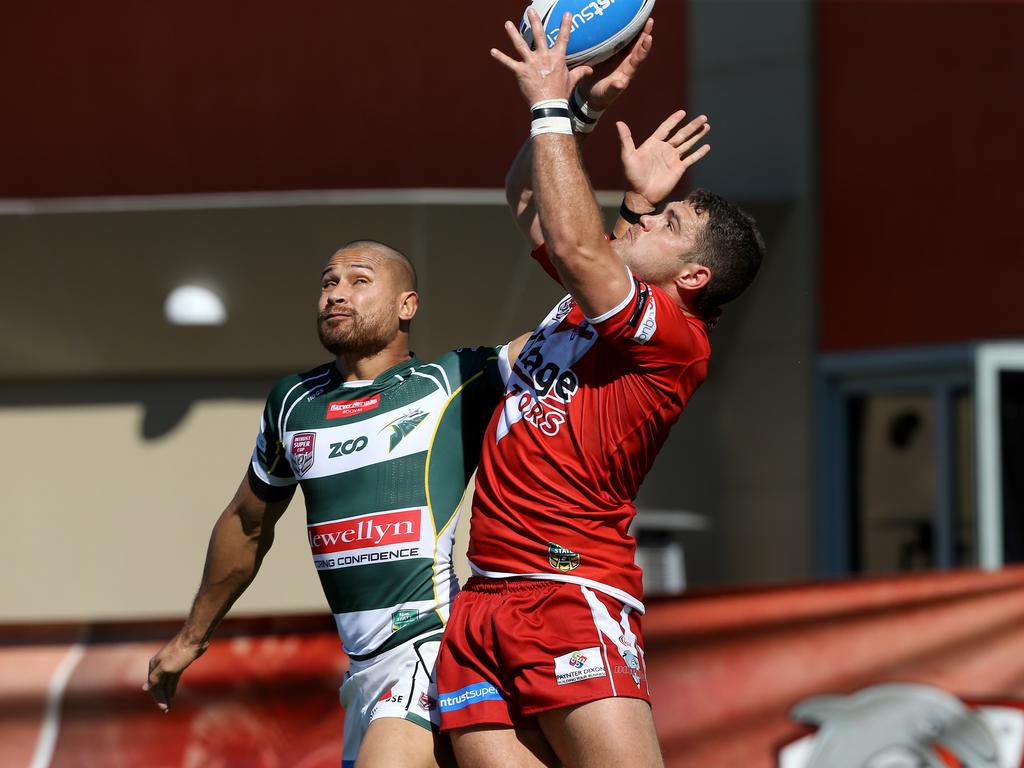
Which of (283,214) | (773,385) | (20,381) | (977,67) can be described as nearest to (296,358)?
(283,214)

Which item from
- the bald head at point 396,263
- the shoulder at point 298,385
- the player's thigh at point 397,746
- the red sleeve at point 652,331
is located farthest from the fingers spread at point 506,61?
the player's thigh at point 397,746

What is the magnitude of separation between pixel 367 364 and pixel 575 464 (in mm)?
822

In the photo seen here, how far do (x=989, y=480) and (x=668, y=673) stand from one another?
9.11 feet

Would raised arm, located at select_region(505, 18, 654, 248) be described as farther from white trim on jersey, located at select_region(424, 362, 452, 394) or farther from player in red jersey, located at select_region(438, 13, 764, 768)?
white trim on jersey, located at select_region(424, 362, 452, 394)

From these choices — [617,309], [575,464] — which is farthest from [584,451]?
[617,309]

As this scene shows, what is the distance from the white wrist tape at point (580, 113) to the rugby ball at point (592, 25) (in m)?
0.11

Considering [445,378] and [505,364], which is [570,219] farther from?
[445,378]

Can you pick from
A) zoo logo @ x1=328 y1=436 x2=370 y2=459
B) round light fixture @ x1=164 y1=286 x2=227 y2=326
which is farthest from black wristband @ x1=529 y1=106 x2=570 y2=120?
round light fixture @ x1=164 y1=286 x2=227 y2=326

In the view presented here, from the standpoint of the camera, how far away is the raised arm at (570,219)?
3.13 meters

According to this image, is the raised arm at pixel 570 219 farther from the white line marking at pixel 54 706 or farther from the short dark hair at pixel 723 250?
the white line marking at pixel 54 706

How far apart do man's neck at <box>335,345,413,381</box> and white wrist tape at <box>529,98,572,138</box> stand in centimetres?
91

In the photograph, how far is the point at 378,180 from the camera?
27.5 ft

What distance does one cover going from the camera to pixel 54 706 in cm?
546

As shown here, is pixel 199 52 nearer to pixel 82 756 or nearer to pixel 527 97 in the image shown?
pixel 82 756
